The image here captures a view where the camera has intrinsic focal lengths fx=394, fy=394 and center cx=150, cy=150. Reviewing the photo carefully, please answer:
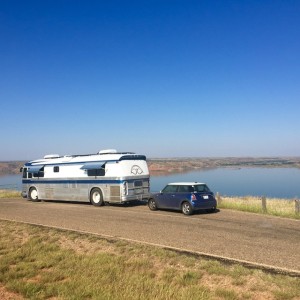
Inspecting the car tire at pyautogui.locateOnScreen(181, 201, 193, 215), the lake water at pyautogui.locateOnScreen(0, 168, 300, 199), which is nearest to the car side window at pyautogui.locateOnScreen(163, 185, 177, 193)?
the car tire at pyautogui.locateOnScreen(181, 201, 193, 215)

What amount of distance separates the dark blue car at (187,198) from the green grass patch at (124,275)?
744 centimetres

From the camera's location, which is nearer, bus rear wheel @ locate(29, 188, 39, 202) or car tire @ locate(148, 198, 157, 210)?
car tire @ locate(148, 198, 157, 210)

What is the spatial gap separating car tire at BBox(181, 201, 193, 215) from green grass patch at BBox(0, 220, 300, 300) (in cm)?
726

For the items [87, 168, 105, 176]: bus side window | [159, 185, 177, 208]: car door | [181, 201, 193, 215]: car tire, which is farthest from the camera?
[87, 168, 105, 176]: bus side window

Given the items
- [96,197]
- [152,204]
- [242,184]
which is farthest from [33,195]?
[242,184]

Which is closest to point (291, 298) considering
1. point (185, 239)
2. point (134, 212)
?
point (185, 239)

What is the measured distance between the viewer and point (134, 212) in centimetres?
2053

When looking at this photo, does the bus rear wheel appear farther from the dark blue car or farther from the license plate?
the dark blue car

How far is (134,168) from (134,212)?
3.83m

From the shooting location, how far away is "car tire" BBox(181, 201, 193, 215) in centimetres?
1890

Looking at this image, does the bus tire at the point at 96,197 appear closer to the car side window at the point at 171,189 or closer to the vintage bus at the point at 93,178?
the vintage bus at the point at 93,178

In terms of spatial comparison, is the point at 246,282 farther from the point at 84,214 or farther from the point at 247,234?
the point at 84,214

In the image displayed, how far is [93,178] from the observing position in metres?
24.5

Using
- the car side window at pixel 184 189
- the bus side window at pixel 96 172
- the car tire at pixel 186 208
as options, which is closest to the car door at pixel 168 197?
the car side window at pixel 184 189
